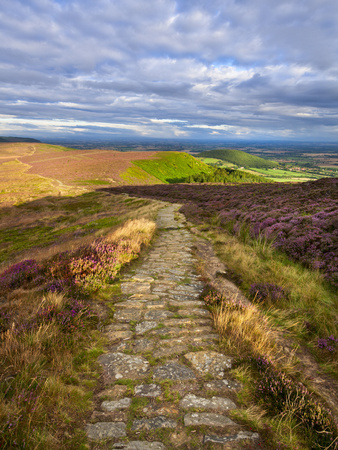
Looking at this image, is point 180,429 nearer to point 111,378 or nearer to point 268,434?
point 268,434

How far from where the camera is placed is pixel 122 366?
3504 mm

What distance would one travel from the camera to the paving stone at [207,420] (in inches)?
104

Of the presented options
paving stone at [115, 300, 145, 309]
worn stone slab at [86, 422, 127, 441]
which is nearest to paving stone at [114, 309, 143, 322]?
paving stone at [115, 300, 145, 309]

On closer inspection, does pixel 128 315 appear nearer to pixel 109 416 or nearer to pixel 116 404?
pixel 116 404

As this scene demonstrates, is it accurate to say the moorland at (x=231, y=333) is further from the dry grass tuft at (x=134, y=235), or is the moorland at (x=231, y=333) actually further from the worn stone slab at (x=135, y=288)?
the worn stone slab at (x=135, y=288)

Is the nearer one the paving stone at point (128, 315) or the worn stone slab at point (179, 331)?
the worn stone slab at point (179, 331)

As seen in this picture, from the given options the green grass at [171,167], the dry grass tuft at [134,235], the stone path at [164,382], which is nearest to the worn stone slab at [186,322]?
the stone path at [164,382]

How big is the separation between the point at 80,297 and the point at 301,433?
4.63 meters

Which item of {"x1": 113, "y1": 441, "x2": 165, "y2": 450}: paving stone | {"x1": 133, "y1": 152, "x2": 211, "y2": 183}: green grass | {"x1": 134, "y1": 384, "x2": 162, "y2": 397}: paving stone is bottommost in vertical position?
{"x1": 134, "y1": 384, "x2": 162, "y2": 397}: paving stone

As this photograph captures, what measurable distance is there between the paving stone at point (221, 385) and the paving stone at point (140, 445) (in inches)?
40.0

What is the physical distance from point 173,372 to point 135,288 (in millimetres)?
3087

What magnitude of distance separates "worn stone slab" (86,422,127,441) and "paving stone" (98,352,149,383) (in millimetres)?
673

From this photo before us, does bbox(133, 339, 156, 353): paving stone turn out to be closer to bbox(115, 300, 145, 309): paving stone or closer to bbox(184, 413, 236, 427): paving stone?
bbox(115, 300, 145, 309): paving stone

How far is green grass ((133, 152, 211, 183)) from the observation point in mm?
102562
